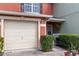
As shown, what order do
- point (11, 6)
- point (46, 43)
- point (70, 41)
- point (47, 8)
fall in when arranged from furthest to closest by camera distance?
point (47, 8)
point (11, 6)
point (70, 41)
point (46, 43)

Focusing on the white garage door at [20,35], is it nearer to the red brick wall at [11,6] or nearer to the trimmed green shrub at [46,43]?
the trimmed green shrub at [46,43]

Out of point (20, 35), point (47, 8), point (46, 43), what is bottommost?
point (46, 43)

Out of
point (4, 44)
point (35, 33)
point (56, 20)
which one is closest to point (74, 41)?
point (35, 33)

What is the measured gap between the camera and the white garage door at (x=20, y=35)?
11.4 meters

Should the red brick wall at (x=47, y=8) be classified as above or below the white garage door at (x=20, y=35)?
above

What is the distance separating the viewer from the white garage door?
37.4ft

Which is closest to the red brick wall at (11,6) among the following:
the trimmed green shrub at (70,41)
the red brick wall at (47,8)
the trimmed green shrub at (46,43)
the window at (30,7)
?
the window at (30,7)

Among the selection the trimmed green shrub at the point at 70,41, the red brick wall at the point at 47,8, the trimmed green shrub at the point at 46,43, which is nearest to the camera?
the trimmed green shrub at the point at 46,43

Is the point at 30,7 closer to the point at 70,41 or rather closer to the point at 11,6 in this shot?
the point at 11,6

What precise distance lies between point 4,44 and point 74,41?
5.29 m

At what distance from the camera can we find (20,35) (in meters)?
11.9

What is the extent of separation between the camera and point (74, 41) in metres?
12.5

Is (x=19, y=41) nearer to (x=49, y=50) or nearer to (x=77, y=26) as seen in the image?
(x=49, y=50)

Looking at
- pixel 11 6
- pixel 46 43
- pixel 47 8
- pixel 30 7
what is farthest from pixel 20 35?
pixel 47 8
